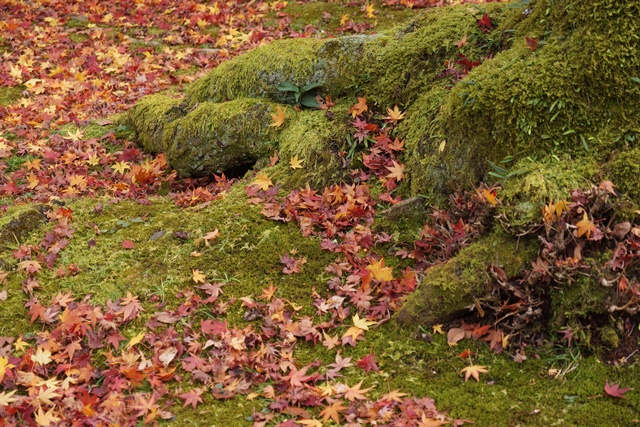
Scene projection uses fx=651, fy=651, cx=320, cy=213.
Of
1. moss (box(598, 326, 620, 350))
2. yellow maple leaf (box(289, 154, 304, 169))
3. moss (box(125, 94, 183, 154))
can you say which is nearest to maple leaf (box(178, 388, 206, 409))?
yellow maple leaf (box(289, 154, 304, 169))

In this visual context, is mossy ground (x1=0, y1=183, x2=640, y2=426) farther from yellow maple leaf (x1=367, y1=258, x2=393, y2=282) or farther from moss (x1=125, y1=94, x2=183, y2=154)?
moss (x1=125, y1=94, x2=183, y2=154)

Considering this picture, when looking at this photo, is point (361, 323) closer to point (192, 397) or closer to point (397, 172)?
point (192, 397)

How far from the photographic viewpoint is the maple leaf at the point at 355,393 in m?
3.76

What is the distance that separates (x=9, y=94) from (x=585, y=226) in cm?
838

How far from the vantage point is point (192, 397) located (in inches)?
152

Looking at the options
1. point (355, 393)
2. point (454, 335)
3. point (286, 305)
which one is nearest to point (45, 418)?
point (286, 305)

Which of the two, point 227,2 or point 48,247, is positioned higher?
point 227,2

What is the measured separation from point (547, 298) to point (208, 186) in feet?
11.5

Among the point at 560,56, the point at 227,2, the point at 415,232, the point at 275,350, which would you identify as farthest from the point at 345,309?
the point at 227,2

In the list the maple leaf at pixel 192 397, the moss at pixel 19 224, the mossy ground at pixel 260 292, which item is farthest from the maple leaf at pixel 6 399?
the moss at pixel 19 224

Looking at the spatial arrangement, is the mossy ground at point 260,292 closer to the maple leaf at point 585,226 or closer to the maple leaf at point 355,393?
the maple leaf at point 355,393

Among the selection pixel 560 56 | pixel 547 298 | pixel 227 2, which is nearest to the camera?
pixel 547 298

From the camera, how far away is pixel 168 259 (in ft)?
16.5

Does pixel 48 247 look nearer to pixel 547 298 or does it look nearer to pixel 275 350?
pixel 275 350
